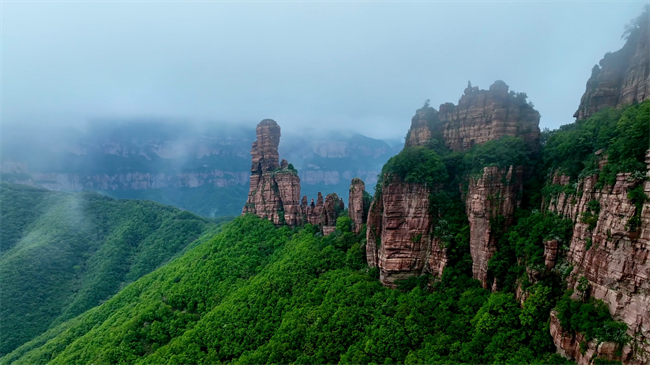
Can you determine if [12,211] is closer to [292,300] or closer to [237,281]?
[237,281]

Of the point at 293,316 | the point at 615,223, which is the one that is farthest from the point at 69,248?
the point at 615,223

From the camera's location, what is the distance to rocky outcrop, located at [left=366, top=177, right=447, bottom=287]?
Answer: 141 ft

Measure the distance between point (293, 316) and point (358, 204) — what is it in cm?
2122

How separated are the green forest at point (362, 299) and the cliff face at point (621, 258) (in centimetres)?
103

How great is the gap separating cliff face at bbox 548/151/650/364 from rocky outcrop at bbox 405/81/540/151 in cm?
1576

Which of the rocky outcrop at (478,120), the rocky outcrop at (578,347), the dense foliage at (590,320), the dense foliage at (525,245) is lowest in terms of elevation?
the rocky outcrop at (578,347)

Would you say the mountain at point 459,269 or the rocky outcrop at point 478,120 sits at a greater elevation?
the rocky outcrop at point 478,120

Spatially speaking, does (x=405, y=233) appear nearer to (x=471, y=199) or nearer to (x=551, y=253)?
(x=471, y=199)

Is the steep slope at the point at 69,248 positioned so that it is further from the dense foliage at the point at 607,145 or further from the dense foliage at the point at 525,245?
the dense foliage at the point at 607,145

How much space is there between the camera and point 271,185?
257 ft

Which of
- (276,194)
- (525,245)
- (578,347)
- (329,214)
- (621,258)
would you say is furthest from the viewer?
(276,194)

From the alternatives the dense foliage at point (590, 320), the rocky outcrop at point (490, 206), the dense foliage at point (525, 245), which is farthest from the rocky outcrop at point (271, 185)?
the dense foliage at point (590, 320)

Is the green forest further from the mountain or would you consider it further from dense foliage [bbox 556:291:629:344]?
the mountain

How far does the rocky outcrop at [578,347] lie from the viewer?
2375 cm
